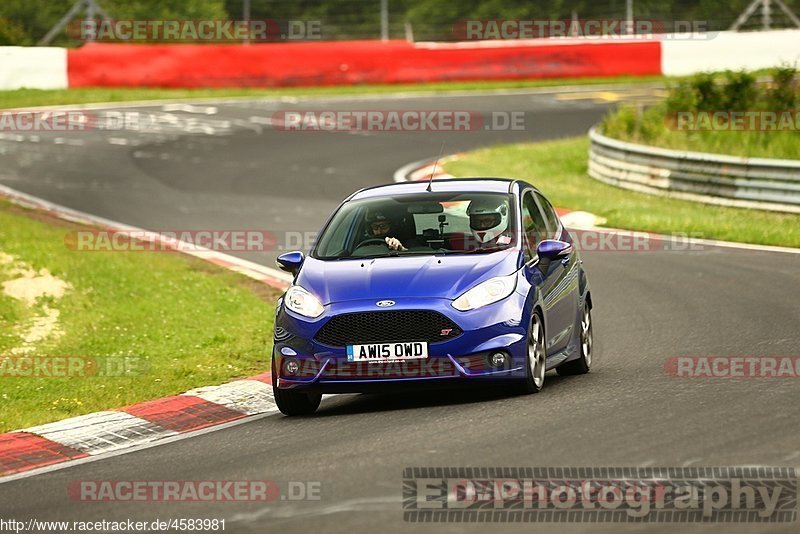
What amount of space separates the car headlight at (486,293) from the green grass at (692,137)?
14256 millimetres

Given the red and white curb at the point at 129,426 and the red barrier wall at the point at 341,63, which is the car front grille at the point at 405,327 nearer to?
the red and white curb at the point at 129,426

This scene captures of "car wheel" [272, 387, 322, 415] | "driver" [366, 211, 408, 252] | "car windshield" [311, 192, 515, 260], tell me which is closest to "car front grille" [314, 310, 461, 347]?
"car wheel" [272, 387, 322, 415]

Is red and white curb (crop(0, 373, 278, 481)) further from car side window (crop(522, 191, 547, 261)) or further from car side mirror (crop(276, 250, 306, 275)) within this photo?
car side window (crop(522, 191, 547, 261))

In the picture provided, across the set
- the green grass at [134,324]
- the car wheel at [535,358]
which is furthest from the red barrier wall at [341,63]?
the car wheel at [535,358]

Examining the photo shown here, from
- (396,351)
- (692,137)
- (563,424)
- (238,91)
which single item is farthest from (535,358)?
(238,91)

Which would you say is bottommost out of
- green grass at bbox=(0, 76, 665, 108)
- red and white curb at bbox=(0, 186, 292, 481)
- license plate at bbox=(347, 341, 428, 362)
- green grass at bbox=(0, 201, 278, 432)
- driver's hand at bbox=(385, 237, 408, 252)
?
green grass at bbox=(0, 201, 278, 432)

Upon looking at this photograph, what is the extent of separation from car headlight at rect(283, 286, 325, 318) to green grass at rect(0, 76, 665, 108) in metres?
26.3

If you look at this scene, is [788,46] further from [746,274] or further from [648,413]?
[648,413]

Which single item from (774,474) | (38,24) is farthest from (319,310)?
(38,24)

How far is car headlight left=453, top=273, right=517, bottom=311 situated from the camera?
31.8 ft

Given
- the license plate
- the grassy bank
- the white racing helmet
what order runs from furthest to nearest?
the grassy bank < the white racing helmet < the license plate

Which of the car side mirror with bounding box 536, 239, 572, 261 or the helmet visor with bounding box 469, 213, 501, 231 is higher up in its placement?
the helmet visor with bounding box 469, 213, 501, 231

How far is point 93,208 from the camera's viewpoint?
2273 cm

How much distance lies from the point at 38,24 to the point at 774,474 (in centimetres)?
3820
